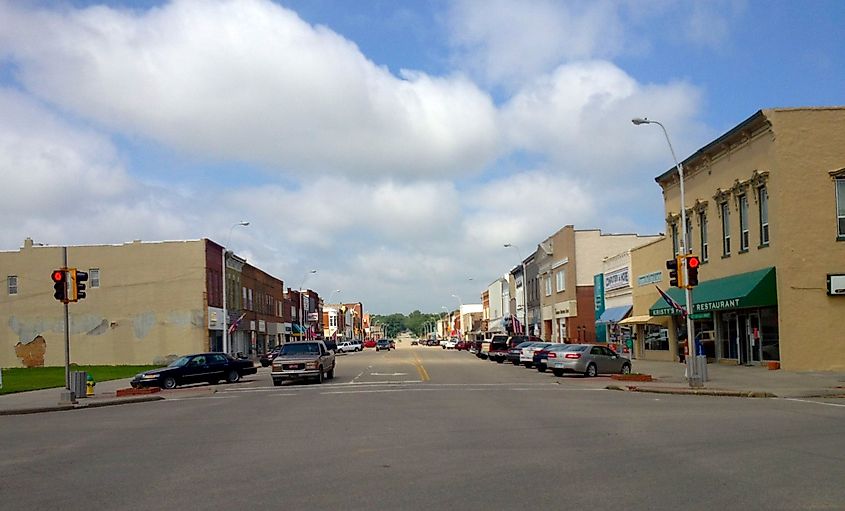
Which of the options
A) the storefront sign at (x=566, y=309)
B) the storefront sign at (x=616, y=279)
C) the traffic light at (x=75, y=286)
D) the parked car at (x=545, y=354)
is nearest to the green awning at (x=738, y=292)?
the parked car at (x=545, y=354)

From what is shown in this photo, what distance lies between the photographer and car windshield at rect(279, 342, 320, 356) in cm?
3581

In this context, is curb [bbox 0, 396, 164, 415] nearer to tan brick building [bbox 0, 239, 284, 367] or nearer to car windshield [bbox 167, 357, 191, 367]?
car windshield [bbox 167, 357, 191, 367]

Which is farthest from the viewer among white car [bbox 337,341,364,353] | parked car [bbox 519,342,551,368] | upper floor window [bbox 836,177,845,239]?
white car [bbox 337,341,364,353]

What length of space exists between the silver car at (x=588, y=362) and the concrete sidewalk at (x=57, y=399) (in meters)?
14.7

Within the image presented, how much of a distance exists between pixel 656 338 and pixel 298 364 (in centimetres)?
2654

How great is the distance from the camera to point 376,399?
82.6ft

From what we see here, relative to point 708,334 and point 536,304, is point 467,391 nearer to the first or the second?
point 708,334

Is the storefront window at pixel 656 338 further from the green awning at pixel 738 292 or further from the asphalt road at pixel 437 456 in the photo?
the asphalt road at pixel 437 456

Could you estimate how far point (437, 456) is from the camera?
43.0 feet

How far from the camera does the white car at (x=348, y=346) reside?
112m

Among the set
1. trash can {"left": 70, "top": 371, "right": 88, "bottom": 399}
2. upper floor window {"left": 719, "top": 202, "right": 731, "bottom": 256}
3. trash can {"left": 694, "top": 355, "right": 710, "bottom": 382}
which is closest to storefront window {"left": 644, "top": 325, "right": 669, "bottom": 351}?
upper floor window {"left": 719, "top": 202, "right": 731, "bottom": 256}

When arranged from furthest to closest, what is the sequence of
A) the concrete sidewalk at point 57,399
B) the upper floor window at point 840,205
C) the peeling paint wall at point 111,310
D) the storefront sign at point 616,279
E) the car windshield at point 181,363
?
the peeling paint wall at point 111,310 < the storefront sign at point 616,279 < the car windshield at point 181,363 < the upper floor window at point 840,205 < the concrete sidewalk at point 57,399

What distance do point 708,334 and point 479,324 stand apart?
12275cm

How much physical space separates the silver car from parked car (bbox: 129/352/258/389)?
14.3 metres
